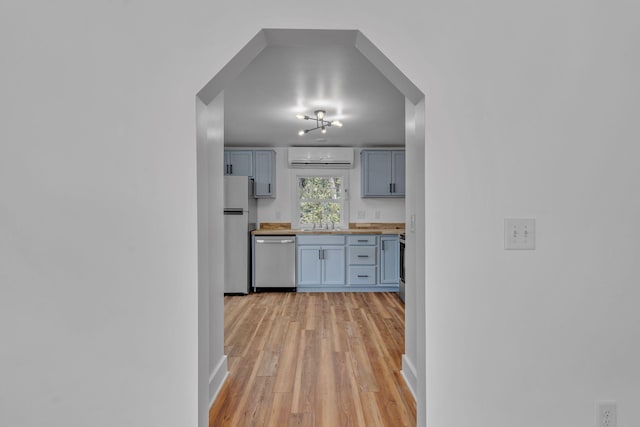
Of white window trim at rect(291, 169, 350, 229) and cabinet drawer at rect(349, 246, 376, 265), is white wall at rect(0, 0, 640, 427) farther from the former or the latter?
white window trim at rect(291, 169, 350, 229)

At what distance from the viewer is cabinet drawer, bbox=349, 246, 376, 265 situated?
516 cm

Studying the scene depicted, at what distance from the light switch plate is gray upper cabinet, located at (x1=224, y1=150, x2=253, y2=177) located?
465cm

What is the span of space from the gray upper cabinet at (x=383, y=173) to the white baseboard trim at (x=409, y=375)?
353cm

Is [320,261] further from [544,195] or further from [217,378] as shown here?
[544,195]

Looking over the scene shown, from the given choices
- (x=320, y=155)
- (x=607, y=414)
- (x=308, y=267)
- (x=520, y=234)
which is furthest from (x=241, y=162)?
(x=607, y=414)

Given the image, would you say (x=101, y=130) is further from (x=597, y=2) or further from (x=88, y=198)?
(x=597, y=2)

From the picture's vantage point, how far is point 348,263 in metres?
5.16

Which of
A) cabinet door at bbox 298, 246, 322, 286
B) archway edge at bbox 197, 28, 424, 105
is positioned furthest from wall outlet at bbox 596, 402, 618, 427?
cabinet door at bbox 298, 246, 322, 286

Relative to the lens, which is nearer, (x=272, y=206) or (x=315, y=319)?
(x=315, y=319)

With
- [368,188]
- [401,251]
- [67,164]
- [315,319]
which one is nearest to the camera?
[67,164]

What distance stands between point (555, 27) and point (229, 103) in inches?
114

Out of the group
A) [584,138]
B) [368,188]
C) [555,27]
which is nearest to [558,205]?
[584,138]

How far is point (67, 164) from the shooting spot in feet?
4.08

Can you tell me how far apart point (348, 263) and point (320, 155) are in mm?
1790
